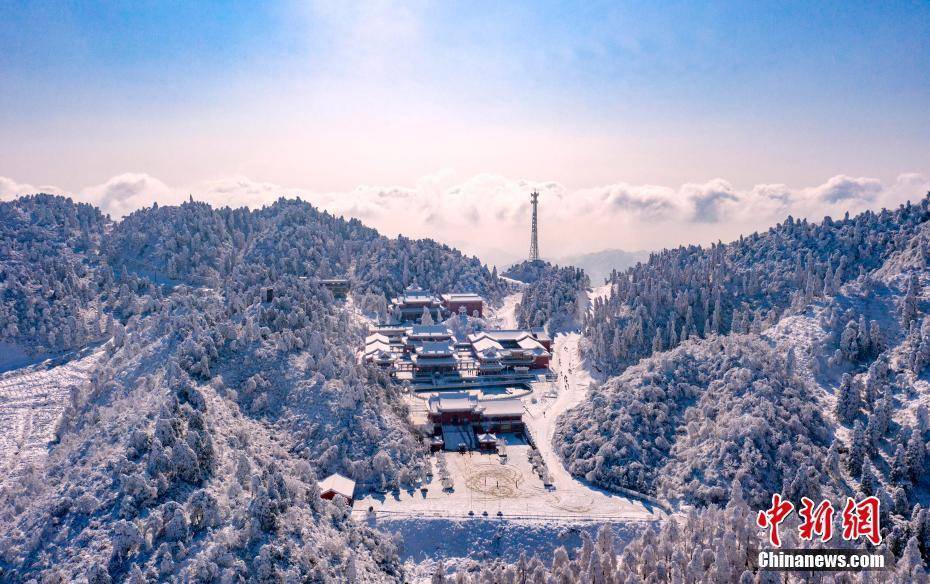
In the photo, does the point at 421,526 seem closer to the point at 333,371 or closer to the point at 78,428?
the point at 333,371

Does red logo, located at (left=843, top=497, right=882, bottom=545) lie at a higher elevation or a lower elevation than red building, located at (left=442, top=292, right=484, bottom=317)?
lower

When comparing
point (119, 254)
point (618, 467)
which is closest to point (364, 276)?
point (119, 254)

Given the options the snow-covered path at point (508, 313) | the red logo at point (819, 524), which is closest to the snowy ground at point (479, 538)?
the red logo at point (819, 524)

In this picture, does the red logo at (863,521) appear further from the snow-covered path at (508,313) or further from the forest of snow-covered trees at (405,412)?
the snow-covered path at (508,313)

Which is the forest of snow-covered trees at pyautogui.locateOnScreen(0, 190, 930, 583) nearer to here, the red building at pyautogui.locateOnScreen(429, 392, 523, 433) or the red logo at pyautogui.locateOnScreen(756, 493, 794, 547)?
the red logo at pyautogui.locateOnScreen(756, 493, 794, 547)

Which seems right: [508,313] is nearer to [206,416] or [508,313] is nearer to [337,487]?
[337,487]

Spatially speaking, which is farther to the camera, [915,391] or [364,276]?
[364,276]

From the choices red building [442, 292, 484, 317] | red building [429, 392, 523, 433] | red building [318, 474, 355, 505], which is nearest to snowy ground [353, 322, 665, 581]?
red building [318, 474, 355, 505]

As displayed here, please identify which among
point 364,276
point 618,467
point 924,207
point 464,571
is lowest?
point 464,571
